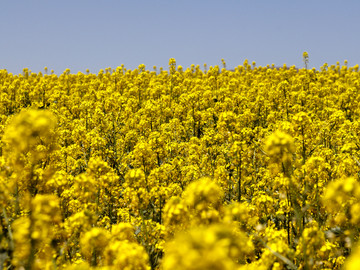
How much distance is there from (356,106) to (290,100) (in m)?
4.15

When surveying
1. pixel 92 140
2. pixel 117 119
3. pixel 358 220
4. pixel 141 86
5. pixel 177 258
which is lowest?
pixel 358 220

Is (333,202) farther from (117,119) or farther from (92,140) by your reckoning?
(117,119)

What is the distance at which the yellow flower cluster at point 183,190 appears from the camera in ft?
12.8

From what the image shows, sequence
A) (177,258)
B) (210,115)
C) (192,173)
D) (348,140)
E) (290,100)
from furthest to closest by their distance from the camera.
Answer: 1. (290,100)
2. (210,115)
3. (348,140)
4. (192,173)
5. (177,258)

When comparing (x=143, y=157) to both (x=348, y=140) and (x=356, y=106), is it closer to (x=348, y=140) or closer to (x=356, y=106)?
(x=348, y=140)

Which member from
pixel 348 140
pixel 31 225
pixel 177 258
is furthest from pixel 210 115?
pixel 177 258

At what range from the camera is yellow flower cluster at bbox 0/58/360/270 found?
3.92 m

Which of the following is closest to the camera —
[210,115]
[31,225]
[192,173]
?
[31,225]

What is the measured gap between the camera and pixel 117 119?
17922 millimetres

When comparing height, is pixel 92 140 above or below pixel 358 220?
above

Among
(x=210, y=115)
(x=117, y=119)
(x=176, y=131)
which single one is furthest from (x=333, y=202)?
(x=117, y=119)

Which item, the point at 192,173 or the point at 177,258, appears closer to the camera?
the point at 177,258

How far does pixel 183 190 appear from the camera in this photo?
9484 millimetres

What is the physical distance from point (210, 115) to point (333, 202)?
12828mm
